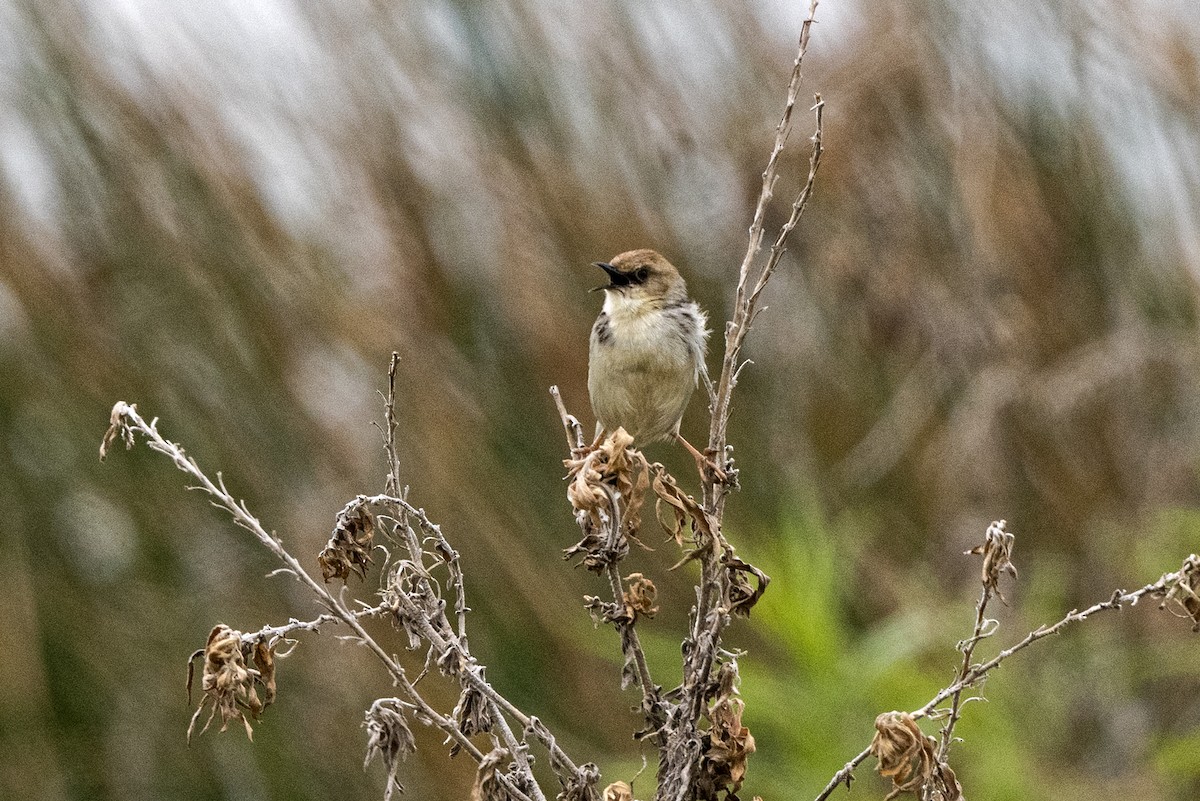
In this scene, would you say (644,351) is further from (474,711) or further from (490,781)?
(490,781)

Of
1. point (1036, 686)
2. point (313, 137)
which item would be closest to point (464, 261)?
point (313, 137)

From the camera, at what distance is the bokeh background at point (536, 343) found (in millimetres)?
4316

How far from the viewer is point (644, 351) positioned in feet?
10.5

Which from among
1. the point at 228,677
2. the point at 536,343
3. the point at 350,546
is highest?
the point at 536,343

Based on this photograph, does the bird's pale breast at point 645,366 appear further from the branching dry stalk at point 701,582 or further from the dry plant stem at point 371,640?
the dry plant stem at point 371,640

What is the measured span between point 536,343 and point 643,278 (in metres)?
1.15

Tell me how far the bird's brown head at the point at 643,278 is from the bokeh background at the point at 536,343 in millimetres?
934

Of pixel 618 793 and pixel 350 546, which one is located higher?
pixel 350 546

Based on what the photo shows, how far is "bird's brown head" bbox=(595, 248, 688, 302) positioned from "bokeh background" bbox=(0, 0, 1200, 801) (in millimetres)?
934

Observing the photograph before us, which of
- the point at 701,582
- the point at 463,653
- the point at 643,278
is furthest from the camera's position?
the point at 643,278

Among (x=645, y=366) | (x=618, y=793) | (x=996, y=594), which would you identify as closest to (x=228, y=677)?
(x=618, y=793)

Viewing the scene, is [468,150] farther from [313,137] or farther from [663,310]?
[663,310]

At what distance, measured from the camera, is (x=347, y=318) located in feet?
14.4

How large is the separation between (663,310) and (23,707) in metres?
2.42
